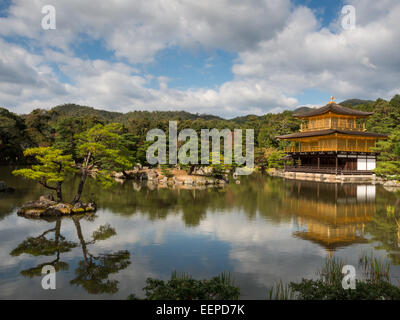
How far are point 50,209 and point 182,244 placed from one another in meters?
7.08

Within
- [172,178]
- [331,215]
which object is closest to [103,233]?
[331,215]

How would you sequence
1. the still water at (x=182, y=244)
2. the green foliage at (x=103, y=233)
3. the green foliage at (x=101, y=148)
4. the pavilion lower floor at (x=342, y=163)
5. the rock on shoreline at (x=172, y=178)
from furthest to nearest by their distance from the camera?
the pavilion lower floor at (x=342, y=163) → the rock on shoreline at (x=172, y=178) → the green foliage at (x=101, y=148) → the green foliage at (x=103, y=233) → the still water at (x=182, y=244)

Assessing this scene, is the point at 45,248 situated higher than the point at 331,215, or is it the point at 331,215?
the point at 331,215

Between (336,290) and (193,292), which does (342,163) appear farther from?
(193,292)

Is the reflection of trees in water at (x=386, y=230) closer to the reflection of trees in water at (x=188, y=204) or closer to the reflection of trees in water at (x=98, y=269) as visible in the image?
the reflection of trees in water at (x=188, y=204)

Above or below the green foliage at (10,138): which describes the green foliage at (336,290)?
below

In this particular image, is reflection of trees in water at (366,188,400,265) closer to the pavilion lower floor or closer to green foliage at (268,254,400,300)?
green foliage at (268,254,400,300)

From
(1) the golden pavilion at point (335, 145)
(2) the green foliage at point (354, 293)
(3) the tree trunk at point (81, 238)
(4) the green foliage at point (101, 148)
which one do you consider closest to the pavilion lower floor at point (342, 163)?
(1) the golden pavilion at point (335, 145)

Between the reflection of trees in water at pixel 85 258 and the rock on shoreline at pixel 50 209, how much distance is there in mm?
2057

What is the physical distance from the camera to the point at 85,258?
8031 millimetres

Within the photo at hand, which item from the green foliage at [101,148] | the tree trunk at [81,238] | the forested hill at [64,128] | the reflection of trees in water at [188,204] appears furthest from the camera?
the forested hill at [64,128]

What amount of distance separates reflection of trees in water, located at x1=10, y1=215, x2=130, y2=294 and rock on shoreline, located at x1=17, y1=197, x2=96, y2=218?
2.06 m

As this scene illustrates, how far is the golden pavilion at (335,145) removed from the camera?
3209 centimetres

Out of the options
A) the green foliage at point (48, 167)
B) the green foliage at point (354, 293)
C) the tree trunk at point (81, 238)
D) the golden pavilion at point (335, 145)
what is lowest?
the tree trunk at point (81, 238)
